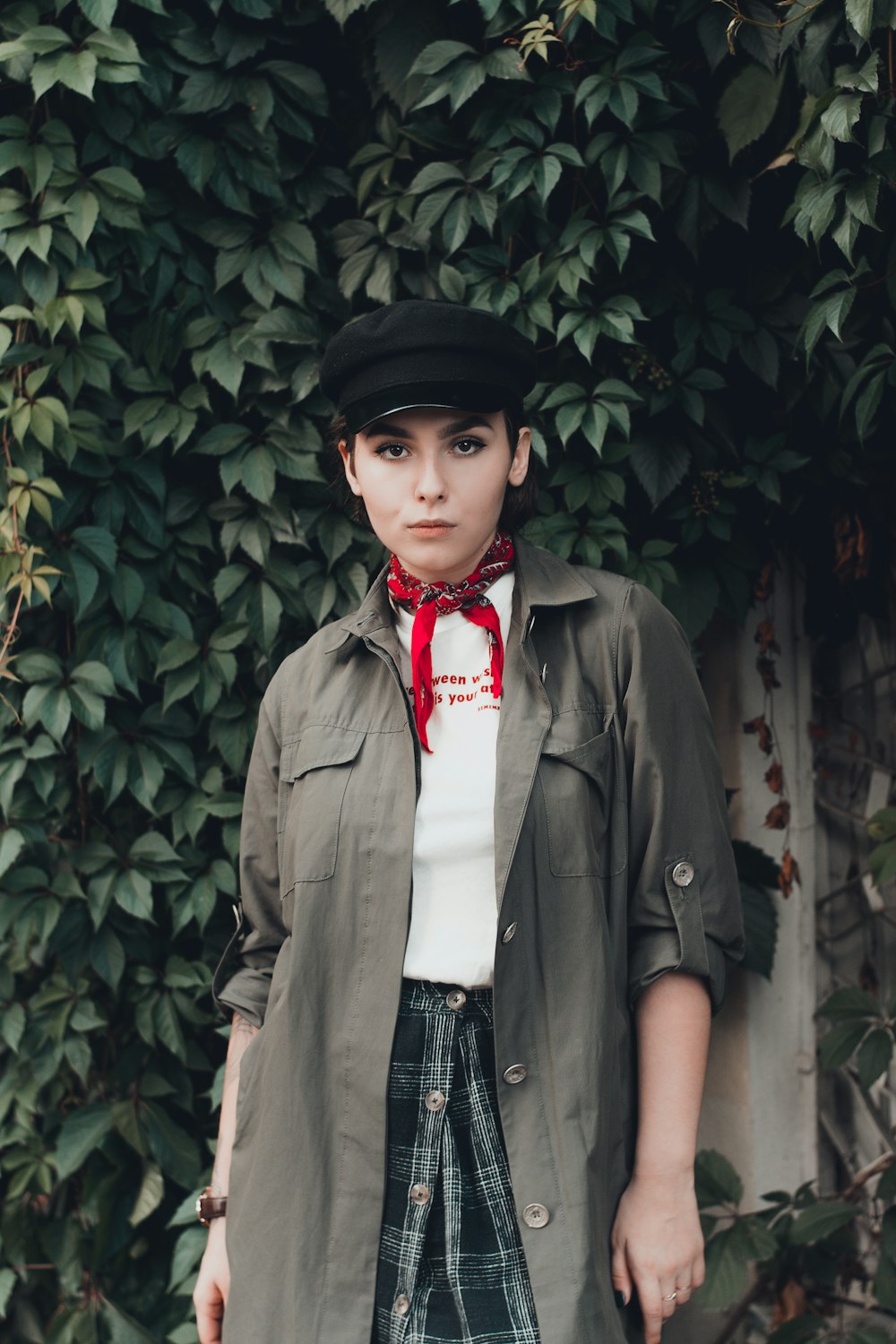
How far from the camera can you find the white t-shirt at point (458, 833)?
1382 mm

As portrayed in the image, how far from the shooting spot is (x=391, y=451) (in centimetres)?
147

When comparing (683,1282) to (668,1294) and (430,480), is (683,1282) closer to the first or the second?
(668,1294)

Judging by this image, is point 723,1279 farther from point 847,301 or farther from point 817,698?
point 847,301

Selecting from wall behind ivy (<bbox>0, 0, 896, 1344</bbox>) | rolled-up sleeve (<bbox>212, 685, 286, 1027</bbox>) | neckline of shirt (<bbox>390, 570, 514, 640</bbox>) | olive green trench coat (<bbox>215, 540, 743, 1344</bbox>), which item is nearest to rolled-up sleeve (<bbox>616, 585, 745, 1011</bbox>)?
olive green trench coat (<bbox>215, 540, 743, 1344</bbox>)

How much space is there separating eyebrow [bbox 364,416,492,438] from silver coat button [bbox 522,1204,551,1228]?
86 cm

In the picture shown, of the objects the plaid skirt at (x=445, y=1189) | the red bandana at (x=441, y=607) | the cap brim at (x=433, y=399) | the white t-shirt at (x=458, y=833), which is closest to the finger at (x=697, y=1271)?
the plaid skirt at (x=445, y=1189)

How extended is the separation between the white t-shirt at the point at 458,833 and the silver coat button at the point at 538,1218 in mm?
239

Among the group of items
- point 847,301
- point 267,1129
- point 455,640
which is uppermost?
point 847,301

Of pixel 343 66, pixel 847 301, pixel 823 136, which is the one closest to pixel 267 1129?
pixel 847 301

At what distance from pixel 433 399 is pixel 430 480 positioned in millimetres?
93

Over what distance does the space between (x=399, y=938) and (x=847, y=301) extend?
1.15 m

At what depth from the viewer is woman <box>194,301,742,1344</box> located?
1.34 metres

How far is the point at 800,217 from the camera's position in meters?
1.81

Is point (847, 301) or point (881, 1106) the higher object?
point (847, 301)
